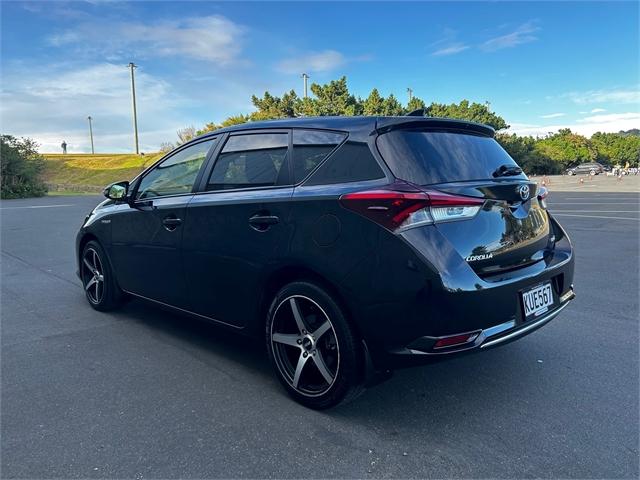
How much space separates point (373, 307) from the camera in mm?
2461

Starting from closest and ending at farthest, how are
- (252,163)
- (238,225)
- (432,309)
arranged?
(432,309), (238,225), (252,163)

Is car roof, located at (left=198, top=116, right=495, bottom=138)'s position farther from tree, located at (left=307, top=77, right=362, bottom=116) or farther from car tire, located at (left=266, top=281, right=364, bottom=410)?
tree, located at (left=307, top=77, right=362, bottom=116)

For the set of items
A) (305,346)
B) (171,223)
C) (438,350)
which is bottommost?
(305,346)

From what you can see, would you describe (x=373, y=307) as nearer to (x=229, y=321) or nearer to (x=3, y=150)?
(x=229, y=321)

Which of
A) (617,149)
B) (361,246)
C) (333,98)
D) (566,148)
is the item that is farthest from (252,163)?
(617,149)

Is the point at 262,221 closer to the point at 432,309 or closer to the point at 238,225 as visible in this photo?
the point at 238,225

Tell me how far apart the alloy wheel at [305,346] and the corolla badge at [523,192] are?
1.38 metres

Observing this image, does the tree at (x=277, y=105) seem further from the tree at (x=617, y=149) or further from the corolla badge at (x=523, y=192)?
the tree at (x=617, y=149)

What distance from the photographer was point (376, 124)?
2756 millimetres

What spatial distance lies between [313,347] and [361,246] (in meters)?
0.73

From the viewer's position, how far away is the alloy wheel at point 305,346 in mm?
2758

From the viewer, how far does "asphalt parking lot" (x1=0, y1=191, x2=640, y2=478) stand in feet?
7.64

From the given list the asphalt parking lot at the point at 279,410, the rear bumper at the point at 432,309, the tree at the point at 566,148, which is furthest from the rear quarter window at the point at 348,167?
the tree at the point at 566,148

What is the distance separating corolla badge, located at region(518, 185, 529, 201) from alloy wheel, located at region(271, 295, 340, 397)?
54.5 inches
